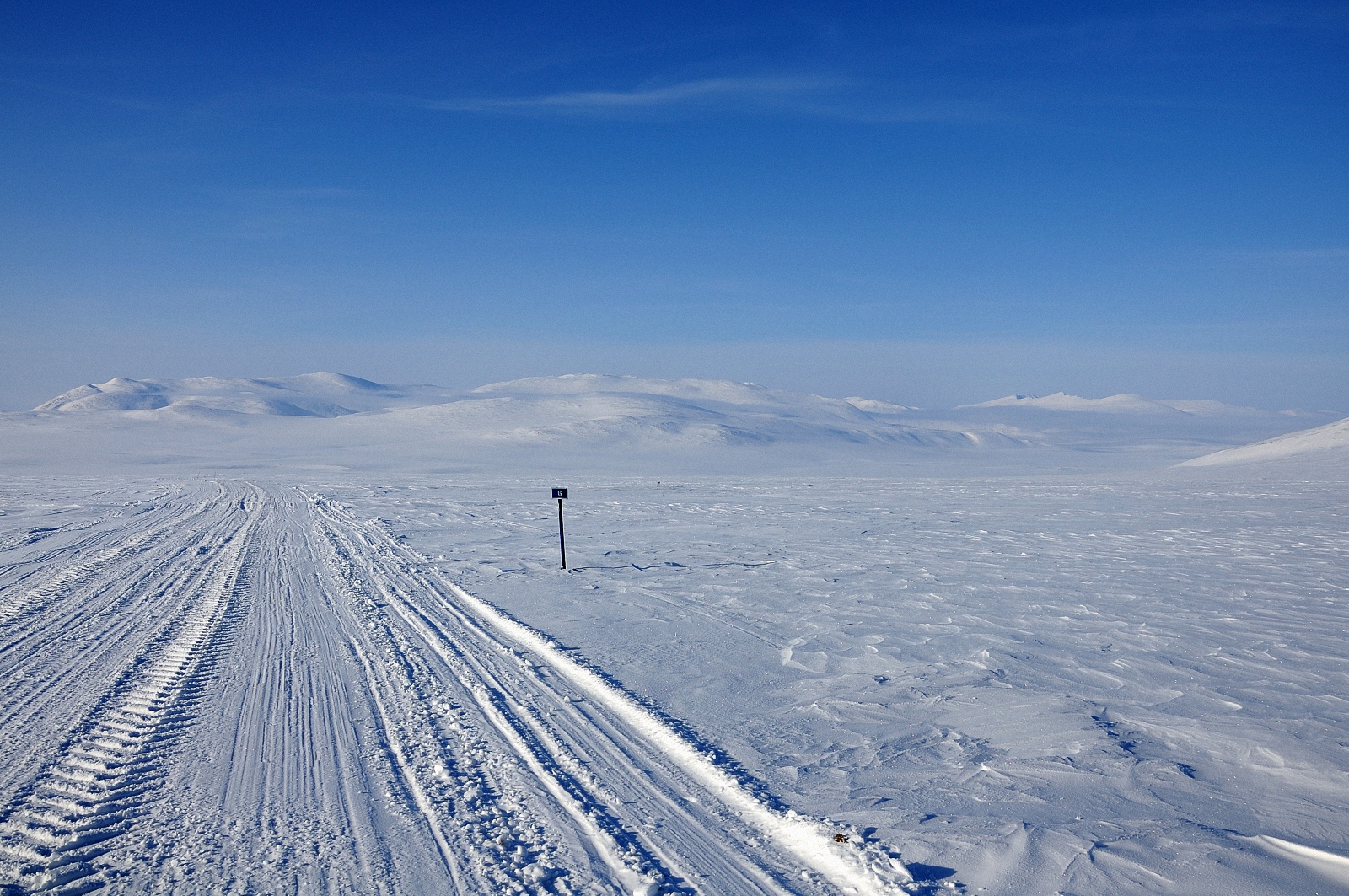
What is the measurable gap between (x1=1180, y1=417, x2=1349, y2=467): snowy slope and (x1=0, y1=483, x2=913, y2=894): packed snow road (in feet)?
214

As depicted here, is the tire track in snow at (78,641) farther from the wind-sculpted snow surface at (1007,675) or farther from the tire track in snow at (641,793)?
the wind-sculpted snow surface at (1007,675)

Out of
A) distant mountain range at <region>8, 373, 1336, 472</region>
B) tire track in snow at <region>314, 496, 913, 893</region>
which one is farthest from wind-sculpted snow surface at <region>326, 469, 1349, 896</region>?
distant mountain range at <region>8, 373, 1336, 472</region>

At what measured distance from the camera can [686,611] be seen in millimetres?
11609

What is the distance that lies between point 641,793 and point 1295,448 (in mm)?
72371

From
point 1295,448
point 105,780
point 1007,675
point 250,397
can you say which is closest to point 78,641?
point 105,780

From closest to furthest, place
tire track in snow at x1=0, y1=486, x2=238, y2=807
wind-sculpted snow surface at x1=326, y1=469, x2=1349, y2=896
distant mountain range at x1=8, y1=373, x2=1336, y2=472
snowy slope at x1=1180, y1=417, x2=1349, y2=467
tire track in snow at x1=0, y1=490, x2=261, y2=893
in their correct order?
1. tire track in snow at x1=0, y1=490, x2=261, y2=893
2. wind-sculpted snow surface at x1=326, y1=469, x2=1349, y2=896
3. tire track in snow at x1=0, y1=486, x2=238, y2=807
4. snowy slope at x1=1180, y1=417, x2=1349, y2=467
5. distant mountain range at x1=8, y1=373, x2=1336, y2=472

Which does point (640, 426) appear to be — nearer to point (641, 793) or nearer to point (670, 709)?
point (670, 709)

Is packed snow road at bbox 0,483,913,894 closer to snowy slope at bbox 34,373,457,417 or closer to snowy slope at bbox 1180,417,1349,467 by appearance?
snowy slope at bbox 1180,417,1349,467

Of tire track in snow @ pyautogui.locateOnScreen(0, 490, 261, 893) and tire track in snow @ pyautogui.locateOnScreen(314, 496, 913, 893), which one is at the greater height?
tire track in snow @ pyautogui.locateOnScreen(0, 490, 261, 893)

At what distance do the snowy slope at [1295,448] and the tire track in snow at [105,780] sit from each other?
220 feet

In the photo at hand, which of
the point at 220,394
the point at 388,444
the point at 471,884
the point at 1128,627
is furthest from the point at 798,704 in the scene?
the point at 220,394

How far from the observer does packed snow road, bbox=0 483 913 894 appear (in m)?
4.43

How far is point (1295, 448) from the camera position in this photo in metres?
59.2

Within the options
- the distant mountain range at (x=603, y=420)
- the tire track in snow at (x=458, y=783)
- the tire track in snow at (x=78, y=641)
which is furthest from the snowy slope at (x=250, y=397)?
the tire track in snow at (x=458, y=783)
